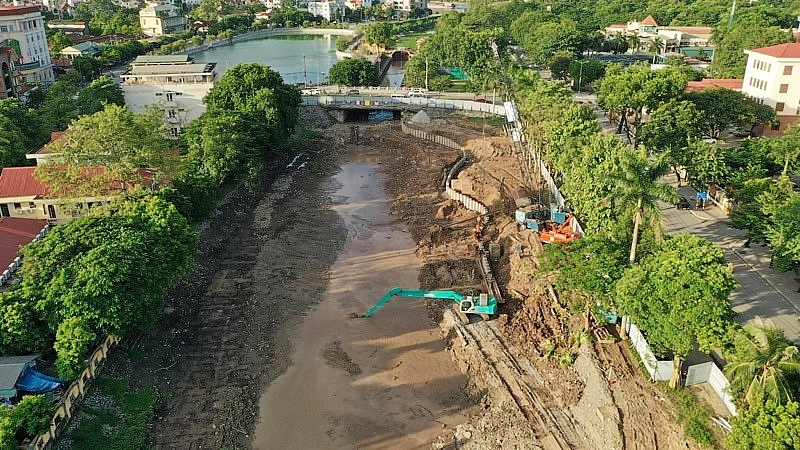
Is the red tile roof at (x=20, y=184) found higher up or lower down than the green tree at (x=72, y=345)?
higher up

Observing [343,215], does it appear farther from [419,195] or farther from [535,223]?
[535,223]

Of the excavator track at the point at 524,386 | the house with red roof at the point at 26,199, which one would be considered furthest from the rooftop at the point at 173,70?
the excavator track at the point at 524,386

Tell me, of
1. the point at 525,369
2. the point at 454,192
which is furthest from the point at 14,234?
the point at 454,192

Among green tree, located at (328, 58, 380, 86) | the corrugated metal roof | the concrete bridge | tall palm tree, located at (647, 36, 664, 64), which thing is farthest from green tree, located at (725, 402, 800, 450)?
tall palm tree, located at (647, 36, 664, 64)

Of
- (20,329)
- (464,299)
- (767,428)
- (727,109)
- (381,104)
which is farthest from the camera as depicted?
(381,104)

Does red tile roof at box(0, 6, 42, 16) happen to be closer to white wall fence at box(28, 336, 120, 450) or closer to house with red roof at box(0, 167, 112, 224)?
house with red roof at box(0, 167, 112, 224)

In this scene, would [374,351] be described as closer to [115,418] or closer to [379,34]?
[115,418]

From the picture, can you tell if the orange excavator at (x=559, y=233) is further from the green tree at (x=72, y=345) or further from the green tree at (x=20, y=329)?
the green tree at (x=20, y=329)
